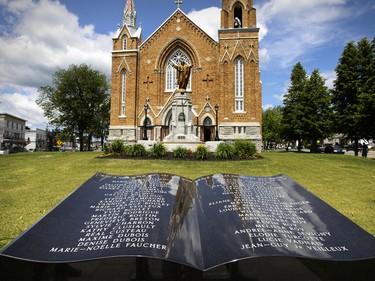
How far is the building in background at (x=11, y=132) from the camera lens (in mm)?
62469

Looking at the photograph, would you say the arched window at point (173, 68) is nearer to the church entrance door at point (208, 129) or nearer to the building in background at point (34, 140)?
the church entrance door at point (208, 129)

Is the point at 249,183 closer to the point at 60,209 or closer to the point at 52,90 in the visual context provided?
the point at 60,209

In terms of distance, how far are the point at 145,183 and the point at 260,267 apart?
6.87 feet

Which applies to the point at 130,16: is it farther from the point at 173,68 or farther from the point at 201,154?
the point at 201,154

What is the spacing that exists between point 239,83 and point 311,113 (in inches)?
556

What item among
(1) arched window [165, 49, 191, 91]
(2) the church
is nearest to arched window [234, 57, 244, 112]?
(2) the church

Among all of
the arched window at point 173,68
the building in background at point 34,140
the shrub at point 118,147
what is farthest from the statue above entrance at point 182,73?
the building in background at point 34,140

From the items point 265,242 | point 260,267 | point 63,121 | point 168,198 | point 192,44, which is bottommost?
point 260,267

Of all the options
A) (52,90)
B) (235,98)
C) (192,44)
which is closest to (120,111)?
(192,44)

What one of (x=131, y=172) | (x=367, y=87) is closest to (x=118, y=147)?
(x=131, y=172)

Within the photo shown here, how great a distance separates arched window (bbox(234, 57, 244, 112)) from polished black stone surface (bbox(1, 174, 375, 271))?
24424mm

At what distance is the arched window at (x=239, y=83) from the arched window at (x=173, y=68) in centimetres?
622

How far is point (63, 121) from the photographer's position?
39.3 metres

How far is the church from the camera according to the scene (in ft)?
88.6
